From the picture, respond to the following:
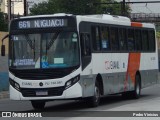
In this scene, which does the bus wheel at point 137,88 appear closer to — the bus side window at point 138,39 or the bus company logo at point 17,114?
the bus side window at point 138,39

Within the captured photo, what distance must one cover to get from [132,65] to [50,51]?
23.1 ft

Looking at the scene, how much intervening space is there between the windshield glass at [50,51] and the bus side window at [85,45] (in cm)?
35

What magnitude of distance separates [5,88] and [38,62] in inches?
578

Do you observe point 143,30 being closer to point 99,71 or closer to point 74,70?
point 99,71

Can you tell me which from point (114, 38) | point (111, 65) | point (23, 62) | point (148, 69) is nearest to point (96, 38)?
point (111, 65)

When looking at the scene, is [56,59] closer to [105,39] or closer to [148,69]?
[105,39]

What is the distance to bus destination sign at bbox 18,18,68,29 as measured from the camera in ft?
62.4

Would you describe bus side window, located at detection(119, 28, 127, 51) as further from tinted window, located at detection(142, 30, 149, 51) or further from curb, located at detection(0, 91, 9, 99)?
curb, located at detection(0, 91, 9, 99)

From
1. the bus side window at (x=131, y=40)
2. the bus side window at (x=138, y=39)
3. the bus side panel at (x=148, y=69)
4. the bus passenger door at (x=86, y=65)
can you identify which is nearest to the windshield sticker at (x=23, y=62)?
the bus passenger door at (x=86, y=65)

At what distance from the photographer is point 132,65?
2500cm

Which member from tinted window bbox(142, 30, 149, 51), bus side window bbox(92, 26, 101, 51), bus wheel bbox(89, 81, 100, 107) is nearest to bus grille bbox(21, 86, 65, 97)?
bus wheel bbox(89, 81, 100, 107)

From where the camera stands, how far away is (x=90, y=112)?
1789 cm

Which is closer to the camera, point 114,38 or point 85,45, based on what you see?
point 85,45

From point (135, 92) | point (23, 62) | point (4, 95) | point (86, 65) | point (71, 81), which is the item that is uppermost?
point (23, 62)
